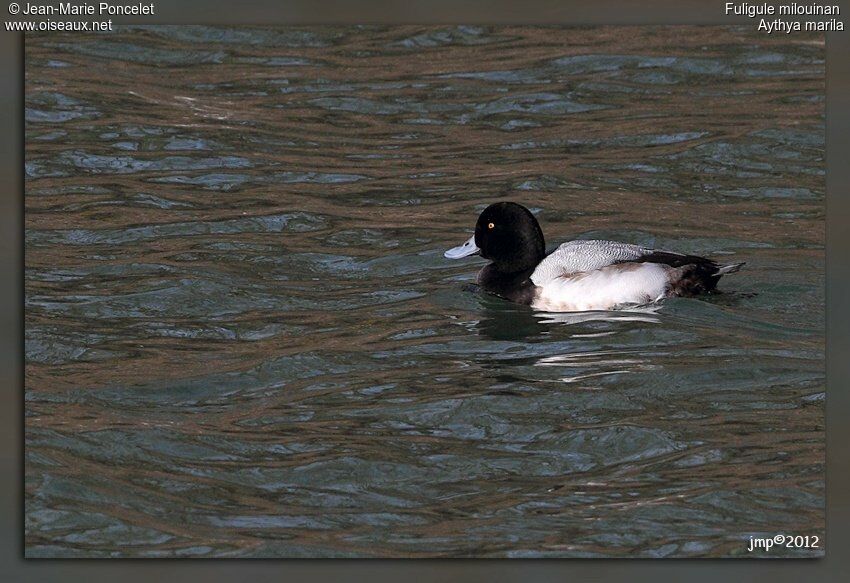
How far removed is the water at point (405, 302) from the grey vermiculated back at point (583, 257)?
0.39m

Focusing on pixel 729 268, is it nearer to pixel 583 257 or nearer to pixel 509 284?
pixel 583 257

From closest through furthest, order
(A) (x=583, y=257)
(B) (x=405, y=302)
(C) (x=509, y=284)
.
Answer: (B) (x=405, y=302)
(A) (x=583, y=257)
(C) (x=509, y=284)

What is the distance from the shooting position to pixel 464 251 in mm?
9648

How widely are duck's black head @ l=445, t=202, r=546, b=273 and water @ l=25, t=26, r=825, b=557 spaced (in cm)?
31

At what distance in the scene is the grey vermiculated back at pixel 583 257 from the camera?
9.27 metres

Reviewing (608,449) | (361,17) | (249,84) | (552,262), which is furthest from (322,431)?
(249,84)

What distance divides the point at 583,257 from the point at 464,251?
0.78m

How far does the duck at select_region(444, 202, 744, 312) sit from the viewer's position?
916cm

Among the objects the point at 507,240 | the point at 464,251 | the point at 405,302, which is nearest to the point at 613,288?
the point at 507,240

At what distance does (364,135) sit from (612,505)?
4548 millimetres

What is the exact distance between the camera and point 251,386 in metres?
7.65

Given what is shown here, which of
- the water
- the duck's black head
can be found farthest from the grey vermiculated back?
the water

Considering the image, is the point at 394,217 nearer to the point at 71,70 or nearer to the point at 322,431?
the point at 71,70

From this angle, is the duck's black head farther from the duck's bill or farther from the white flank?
the white flank
